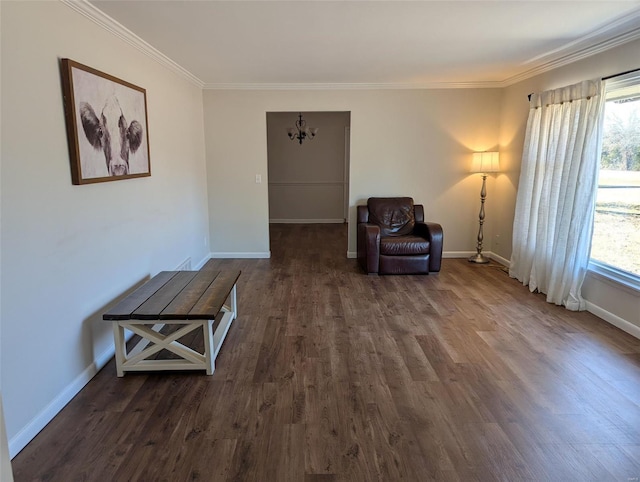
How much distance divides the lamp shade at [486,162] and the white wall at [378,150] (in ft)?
1.11

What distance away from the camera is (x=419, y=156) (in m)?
5.61

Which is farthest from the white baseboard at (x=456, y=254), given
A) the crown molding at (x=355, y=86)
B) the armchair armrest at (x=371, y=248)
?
the crown molding at (x=355, y=86)

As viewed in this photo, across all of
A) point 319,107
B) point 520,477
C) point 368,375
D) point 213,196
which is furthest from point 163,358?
point 319,107

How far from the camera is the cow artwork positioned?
2592 mm

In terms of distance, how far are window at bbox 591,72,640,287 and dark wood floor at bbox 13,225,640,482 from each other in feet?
1.91

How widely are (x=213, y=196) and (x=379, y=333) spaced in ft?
11.1

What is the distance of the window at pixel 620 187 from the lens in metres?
3.30

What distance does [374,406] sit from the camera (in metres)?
2.35

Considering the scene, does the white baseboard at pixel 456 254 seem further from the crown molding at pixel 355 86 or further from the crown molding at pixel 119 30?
the crown molding at pixel 119 30

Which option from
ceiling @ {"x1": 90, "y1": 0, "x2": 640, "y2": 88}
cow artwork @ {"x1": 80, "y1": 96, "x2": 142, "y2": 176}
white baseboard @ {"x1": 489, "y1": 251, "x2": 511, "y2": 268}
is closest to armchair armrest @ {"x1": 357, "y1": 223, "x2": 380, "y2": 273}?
white baseboard @ {"x1": 489, "y1": 251, "x2": 511, "y2": 268}

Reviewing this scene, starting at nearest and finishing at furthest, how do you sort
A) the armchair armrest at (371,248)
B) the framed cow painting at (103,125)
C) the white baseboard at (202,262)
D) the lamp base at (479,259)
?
the framed cow painting at (103,125) → the armchair armrest at (371,248) → the white baseboard at (202,262) → the lamp base at (479,259)

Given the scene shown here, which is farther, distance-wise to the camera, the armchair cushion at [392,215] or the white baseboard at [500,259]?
the armchair cushion at [392,215]

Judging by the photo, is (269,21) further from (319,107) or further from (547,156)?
(547,156)

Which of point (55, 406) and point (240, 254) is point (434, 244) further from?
point (55, 406)
